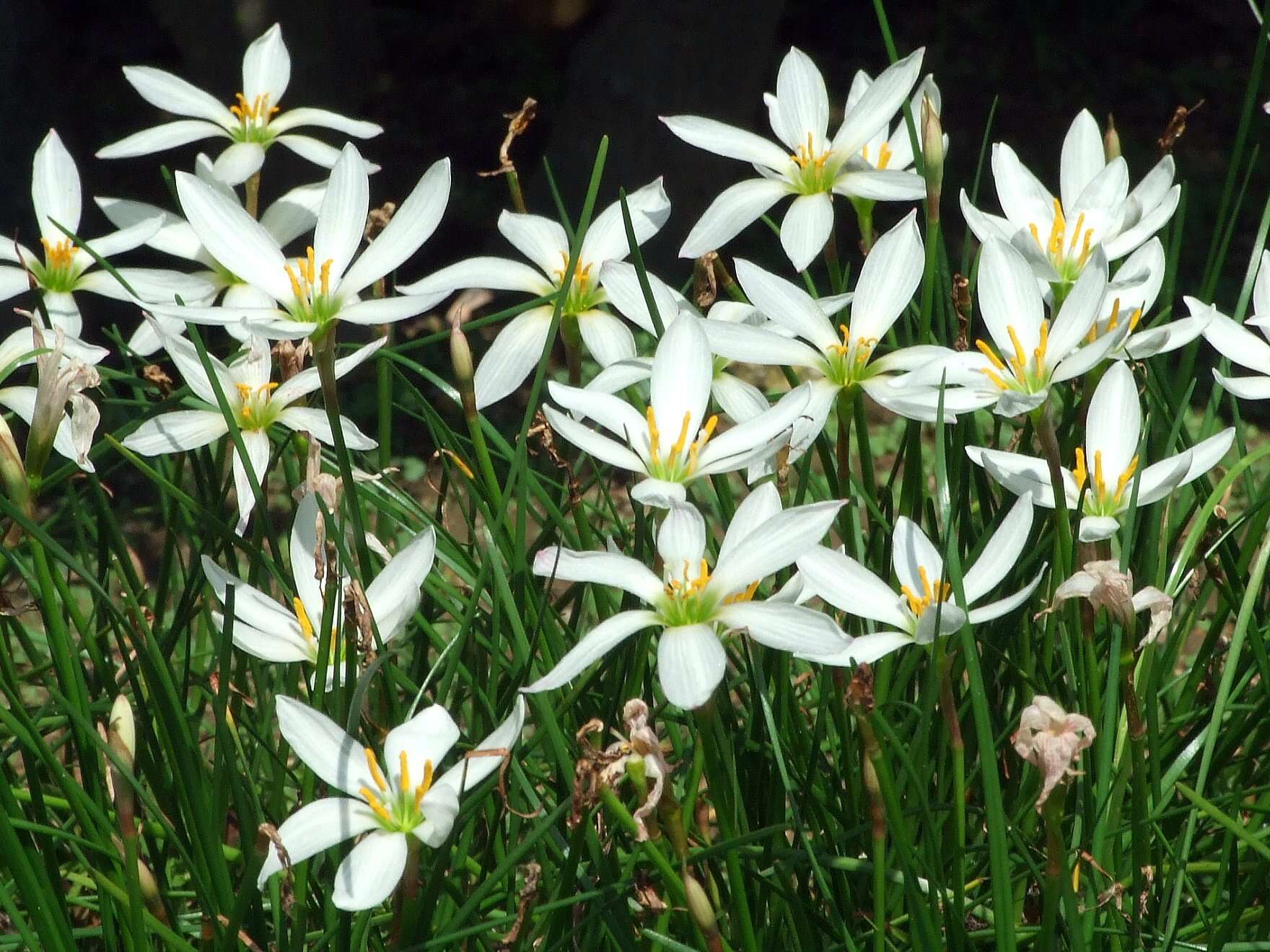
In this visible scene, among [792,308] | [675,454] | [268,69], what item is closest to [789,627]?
[675,454]

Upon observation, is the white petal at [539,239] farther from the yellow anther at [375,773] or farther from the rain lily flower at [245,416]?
the yellow anther at [375,773]

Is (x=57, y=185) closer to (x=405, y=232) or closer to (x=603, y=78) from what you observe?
(x=405, y=232)

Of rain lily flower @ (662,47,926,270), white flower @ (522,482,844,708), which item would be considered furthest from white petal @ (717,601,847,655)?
rain lily flower @ (662,47,926,270)

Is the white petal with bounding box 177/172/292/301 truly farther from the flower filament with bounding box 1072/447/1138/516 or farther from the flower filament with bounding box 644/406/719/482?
the flower filament with bounding box 1072/447/1138/516

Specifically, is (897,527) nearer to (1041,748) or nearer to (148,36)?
(1041,748)

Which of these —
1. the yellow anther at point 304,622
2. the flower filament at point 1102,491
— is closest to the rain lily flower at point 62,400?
the yellow anther at point 304,622

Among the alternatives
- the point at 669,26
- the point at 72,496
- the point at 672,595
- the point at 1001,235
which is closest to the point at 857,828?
the point at 672,595
